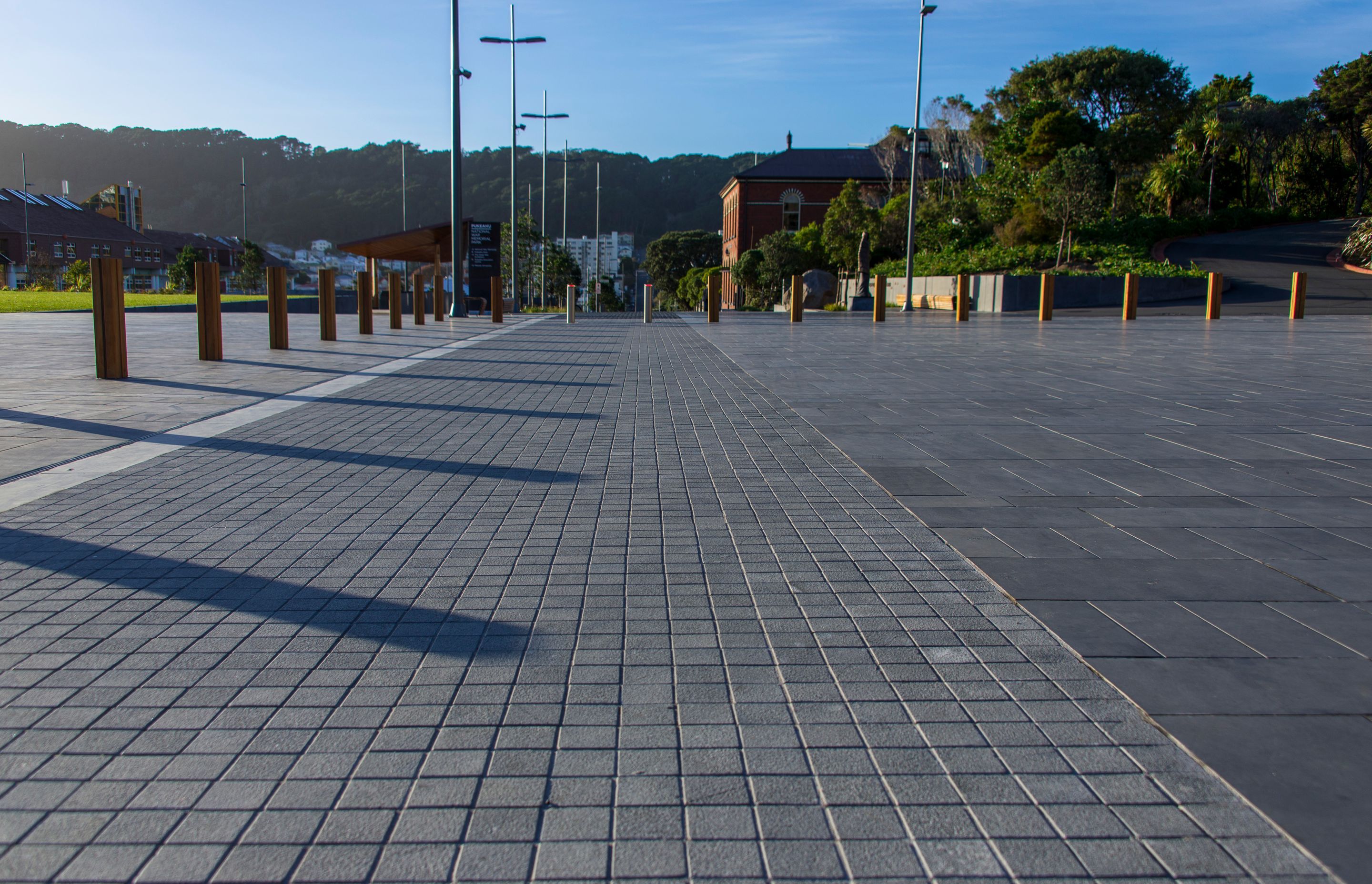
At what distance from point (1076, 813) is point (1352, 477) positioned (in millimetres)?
5030

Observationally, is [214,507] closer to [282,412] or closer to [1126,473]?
[282,412]

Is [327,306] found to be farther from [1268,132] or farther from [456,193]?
[1268,132]

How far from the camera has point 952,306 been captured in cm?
3731

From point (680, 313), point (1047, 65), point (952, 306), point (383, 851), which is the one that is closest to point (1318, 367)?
point (383, 851)

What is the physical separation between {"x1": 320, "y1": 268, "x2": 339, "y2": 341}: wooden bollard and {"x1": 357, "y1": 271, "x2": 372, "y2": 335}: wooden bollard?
2003mm

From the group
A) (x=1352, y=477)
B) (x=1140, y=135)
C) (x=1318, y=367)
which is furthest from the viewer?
(x=1140, y=135)

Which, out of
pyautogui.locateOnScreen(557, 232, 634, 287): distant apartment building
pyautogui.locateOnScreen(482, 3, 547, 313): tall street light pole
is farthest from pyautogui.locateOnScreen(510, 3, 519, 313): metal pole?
pyautogui.locateOnScreen(557, 232, 634, 287): distant apartment building

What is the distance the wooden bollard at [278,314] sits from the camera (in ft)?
47.9

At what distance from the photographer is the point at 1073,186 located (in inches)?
1385

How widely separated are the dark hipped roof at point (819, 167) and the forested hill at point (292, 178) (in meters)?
42.1

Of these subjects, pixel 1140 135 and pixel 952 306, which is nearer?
pixel 952 306

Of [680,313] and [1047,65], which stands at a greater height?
[1047,65]

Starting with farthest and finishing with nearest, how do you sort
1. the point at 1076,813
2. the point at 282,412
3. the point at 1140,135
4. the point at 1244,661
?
the point at 1140,135, the point at 282,412, the point at 1244,661, the point at 1076,813

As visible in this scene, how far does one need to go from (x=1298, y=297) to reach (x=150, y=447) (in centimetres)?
2729
